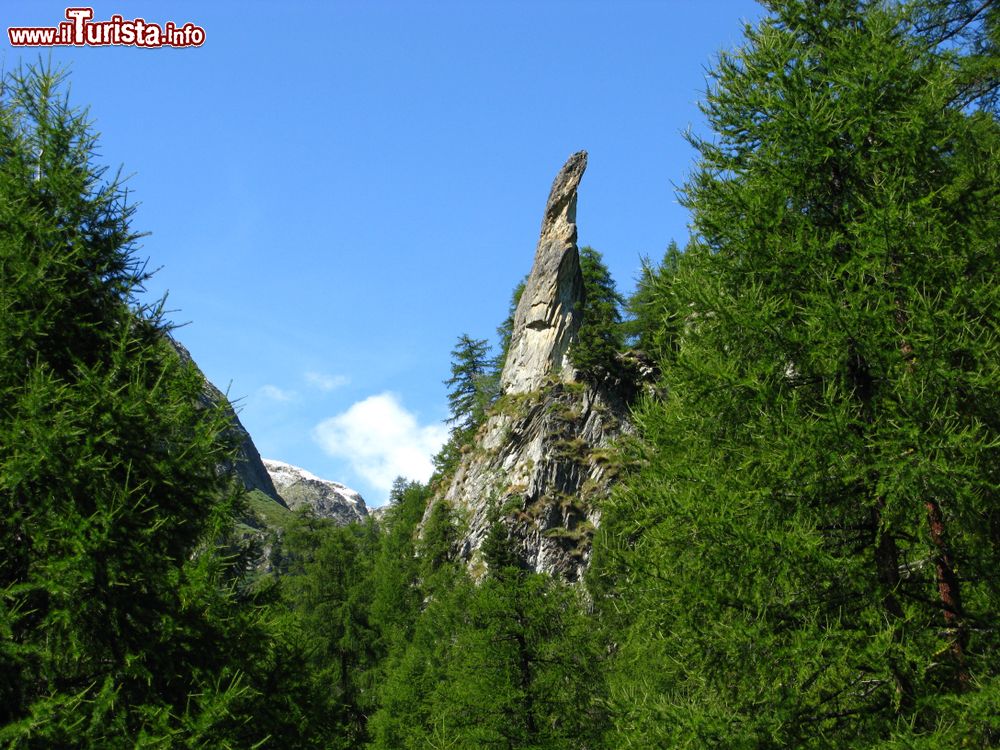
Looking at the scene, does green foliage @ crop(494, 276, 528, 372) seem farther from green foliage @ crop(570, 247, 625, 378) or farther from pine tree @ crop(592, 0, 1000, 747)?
pine tree @ crop(592, 0, 1000, 747)

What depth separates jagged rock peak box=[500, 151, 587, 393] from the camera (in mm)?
61750

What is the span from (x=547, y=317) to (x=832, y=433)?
56.9 metres

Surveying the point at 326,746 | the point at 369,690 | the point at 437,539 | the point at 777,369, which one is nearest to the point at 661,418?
the point at 777,369

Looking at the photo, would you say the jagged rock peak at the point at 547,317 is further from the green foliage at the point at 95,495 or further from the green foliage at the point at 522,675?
the green foliage at the point at 95,495

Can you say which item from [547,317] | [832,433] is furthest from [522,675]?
[547,317]

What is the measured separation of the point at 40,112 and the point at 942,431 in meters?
8.16

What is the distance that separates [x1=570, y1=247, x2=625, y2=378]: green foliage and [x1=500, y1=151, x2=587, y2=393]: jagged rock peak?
1.70 metres

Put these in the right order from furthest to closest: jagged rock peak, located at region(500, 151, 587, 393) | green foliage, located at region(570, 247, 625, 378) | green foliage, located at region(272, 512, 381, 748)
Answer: jagged rock peak, located at region(500, 151, 587, 393) → green foliage, located at region(570, 247, 625, 378) → green foliage, located at region(272, 512, 381, 748)

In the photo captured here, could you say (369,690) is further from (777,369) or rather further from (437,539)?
(777,369)

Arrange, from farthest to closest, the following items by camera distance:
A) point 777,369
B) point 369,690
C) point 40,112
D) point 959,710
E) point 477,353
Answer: point 477,353 → point 369,690 → point 40,112 → point 777,369 → point 959,710

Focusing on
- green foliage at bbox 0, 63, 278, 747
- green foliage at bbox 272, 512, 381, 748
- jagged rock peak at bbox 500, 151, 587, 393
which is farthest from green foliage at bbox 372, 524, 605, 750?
jagged rock peak at bbox 500, 151, 587, 393

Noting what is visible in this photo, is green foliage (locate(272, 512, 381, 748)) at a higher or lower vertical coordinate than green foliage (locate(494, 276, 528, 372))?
lower

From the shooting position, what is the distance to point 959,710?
538 cm

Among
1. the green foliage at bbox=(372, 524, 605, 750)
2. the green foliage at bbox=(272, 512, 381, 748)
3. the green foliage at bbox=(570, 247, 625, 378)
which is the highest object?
the green foliage at bbox=(570, 247, 625, 378)
